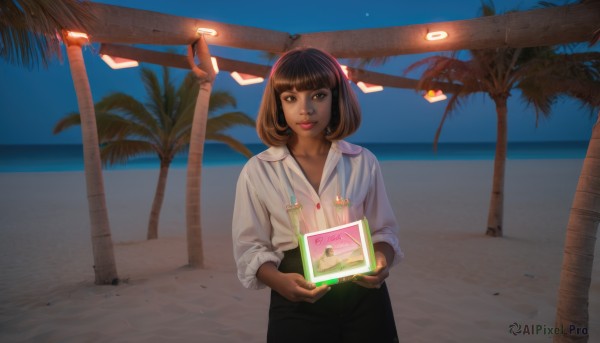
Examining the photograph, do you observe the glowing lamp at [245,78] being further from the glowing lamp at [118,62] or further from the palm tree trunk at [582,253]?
the palm tree trunk at [582,253]

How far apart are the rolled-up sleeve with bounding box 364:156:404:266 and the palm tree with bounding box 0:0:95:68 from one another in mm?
3207

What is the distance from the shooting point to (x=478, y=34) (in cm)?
454

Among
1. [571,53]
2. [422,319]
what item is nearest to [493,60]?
[571,53]

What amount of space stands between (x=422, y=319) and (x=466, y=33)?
3.06 metres

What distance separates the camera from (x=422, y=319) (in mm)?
4176

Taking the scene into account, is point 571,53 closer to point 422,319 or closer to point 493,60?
point 493,60

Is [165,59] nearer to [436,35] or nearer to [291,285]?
[436,35]

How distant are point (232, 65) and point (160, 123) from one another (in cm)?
349

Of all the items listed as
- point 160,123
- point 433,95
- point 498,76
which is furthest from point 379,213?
point 160,123

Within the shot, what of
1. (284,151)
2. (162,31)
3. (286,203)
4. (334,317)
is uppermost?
(162,31)

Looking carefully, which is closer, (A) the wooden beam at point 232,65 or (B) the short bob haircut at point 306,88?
(B) the short bob haircut at point 306,88

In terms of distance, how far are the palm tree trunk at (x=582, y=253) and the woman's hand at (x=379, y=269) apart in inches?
65.2

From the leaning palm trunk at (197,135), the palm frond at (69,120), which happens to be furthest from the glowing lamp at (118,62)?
the palm frond at (69,120)

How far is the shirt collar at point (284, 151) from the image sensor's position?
1.71 metres
